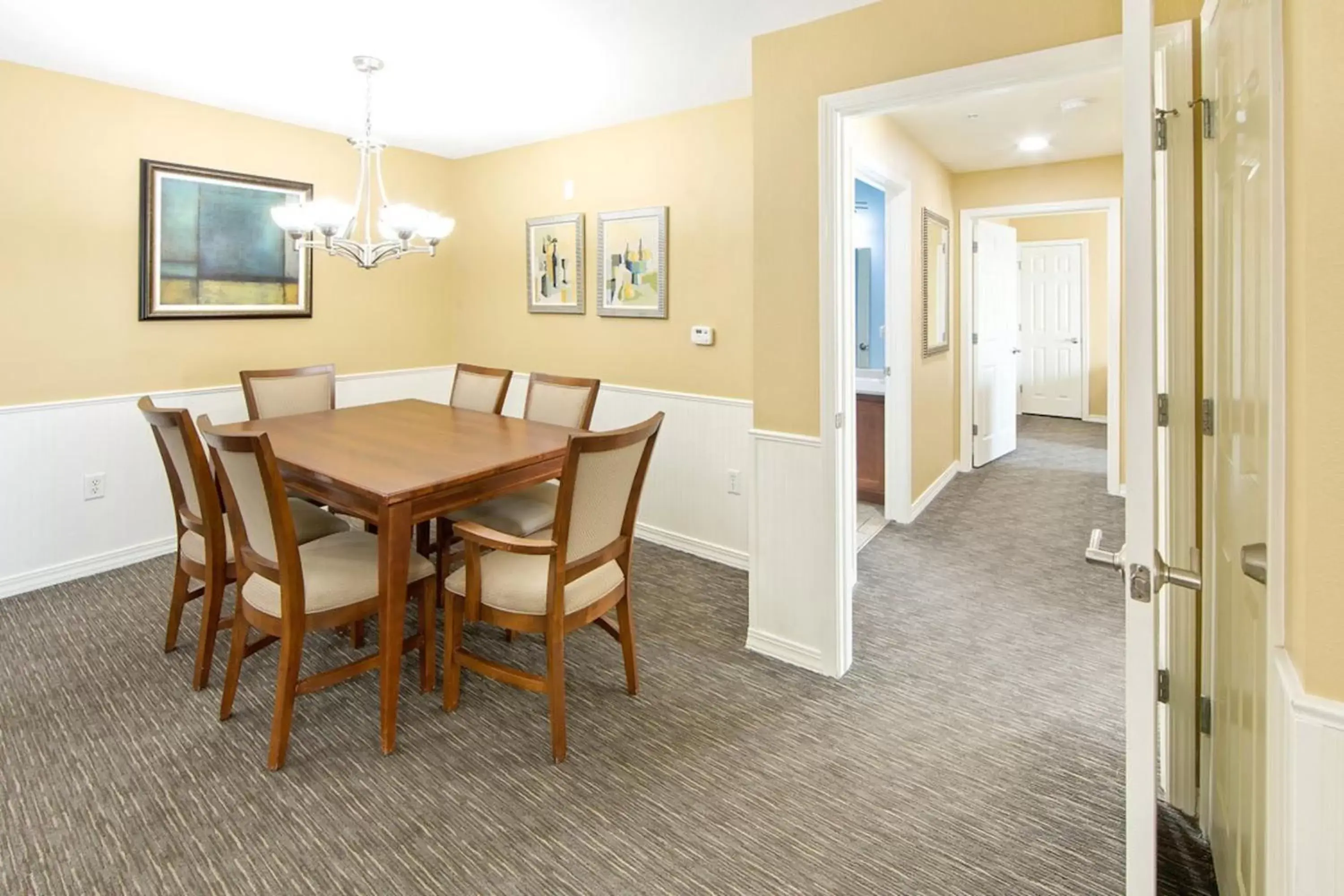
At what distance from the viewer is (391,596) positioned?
2.26 m

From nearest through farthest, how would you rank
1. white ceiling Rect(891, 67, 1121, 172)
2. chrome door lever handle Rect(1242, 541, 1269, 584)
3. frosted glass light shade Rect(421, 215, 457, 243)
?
chrome door lever handle Rect(1242, 541, 1269, 584)
frosted glass light shade Rect(421, 215, 457, 243)
white ceiling Rect(891, 67, 1121, 172)

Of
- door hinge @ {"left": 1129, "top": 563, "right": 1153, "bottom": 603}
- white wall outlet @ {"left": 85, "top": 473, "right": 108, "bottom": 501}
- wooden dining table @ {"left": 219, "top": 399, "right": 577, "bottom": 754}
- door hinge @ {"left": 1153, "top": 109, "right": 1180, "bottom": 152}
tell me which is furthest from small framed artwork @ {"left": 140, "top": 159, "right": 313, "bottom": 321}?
door hinge @ {"left": 1129, "top": 563, "right": 1153, "bottom": 603}

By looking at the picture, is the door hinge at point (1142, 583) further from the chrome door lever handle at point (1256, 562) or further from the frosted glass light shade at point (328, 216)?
the frosted glass light shade at point (328, 216)

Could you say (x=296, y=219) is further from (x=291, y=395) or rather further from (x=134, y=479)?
(x=134, y=479)

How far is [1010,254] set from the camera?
6.51 m

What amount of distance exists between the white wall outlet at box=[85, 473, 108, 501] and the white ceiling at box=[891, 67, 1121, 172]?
4.30 m

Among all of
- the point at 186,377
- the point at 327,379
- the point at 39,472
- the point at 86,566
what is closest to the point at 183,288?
the point at 186,377

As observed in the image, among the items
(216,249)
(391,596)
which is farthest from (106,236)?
(391,596)

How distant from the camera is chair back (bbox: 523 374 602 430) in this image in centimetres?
343

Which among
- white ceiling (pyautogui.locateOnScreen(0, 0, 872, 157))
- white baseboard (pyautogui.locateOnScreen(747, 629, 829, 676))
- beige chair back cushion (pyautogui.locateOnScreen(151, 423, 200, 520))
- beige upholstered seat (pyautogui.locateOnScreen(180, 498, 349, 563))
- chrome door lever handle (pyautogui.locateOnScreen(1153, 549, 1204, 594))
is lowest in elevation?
white baseboard (pyautogui.locateOnScreen(747, 629, 829, 676))

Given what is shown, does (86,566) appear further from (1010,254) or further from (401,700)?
(1010,254)

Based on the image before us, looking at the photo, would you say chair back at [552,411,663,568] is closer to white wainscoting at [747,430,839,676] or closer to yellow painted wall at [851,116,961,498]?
white wainscoting at [747,430,839,676]

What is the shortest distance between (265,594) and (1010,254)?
20.9 ft

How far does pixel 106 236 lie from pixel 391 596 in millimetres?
2843
